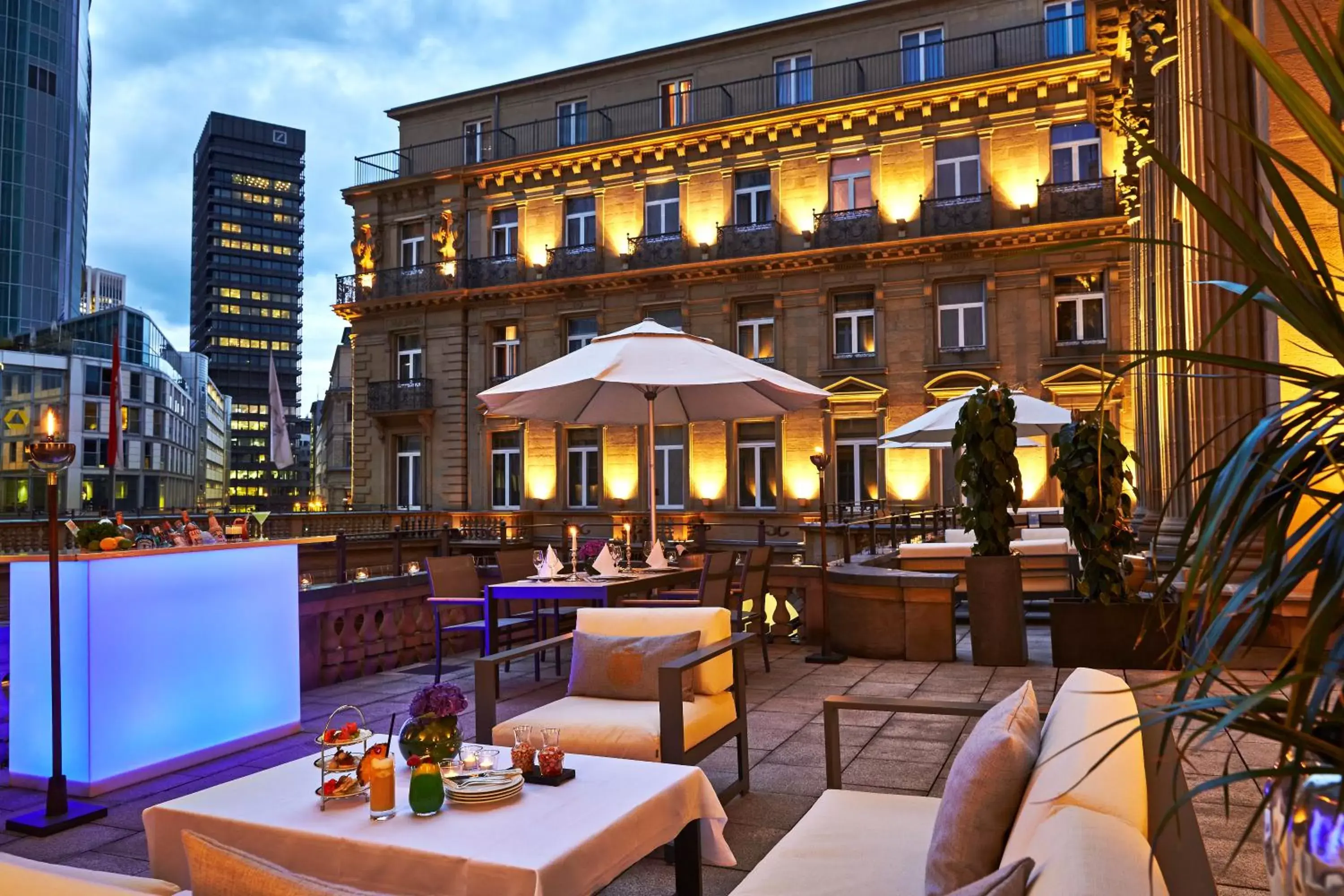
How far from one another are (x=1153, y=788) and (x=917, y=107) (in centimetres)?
2125

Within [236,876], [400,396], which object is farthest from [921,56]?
[236,876]

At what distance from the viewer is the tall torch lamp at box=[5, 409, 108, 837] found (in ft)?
15.4

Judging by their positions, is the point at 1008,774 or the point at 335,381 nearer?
the point at 1008,774

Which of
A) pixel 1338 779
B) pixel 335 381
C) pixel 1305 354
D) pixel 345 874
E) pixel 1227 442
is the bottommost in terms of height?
pixel 345 874

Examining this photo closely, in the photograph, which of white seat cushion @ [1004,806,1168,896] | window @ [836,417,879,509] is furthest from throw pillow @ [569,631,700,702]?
window @ [836,417,879,509]

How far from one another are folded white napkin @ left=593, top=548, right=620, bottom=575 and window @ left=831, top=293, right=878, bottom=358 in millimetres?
14836

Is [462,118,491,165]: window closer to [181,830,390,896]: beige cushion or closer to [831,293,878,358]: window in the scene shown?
[831,293,878,358]: window

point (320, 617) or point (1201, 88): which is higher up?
point (1201, 88)

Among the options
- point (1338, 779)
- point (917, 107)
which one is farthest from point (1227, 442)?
point (917, 107)

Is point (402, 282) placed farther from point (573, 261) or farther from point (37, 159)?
point (37, 159)

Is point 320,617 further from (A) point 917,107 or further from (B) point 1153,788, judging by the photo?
(A) point 917,107

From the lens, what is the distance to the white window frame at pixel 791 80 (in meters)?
23.3

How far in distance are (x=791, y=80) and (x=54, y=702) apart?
22.2 m

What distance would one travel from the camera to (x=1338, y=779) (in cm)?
138
